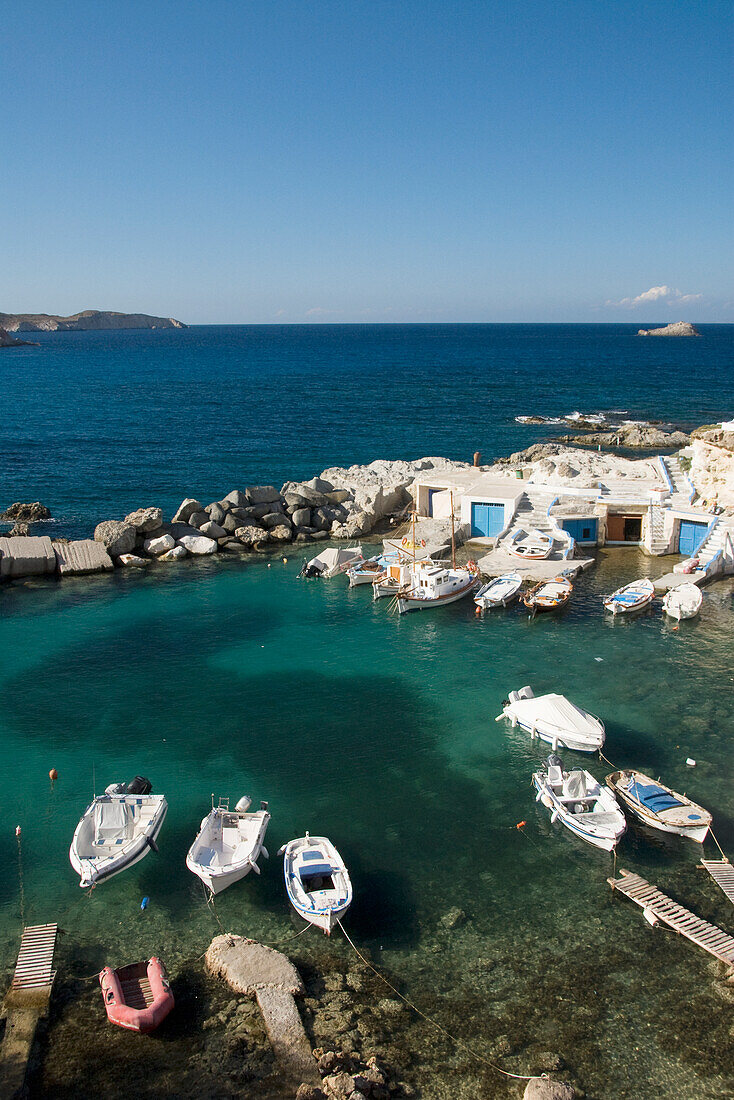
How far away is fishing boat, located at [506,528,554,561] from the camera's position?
142 feet

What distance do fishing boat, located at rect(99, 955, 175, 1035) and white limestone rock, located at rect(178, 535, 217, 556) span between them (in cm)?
3152

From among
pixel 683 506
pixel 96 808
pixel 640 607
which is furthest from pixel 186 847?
pixel 683 506

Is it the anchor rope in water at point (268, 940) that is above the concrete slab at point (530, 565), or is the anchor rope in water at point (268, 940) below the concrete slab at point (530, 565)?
below

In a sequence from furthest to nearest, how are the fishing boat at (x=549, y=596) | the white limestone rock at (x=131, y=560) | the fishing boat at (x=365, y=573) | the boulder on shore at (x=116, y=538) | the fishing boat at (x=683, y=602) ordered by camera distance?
the boulder on shore at (x=116, y=538) < the white limestone rock at (x=131, y=560) < the fishing boat at (x=365, y=573) < the fishing boat at (x=549, y=596) < the fishing boat at (x=683, y=602)

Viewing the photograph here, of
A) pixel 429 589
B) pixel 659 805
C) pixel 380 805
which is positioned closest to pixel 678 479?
pixel 429 589

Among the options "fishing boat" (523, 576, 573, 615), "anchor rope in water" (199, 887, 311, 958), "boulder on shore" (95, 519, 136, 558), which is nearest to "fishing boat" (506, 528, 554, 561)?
"fishing boat" (523, 576, 573, 615)

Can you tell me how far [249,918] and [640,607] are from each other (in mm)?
24809

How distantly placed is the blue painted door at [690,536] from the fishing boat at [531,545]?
7.95m

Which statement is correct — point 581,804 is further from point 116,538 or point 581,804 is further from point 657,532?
point 116,538

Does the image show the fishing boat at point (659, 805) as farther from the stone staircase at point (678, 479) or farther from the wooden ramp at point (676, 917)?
the stone staircase at point (678, 479)

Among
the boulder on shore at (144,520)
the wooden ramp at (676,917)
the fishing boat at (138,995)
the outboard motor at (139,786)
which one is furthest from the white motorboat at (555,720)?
the boulder on shore at (144,520)

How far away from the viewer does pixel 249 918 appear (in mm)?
19406

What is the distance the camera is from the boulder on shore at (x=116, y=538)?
45438 millimetres

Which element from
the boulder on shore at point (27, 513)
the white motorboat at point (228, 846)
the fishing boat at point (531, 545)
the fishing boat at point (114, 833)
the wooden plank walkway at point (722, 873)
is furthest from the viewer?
the boulder on shore at point (27, 513)
